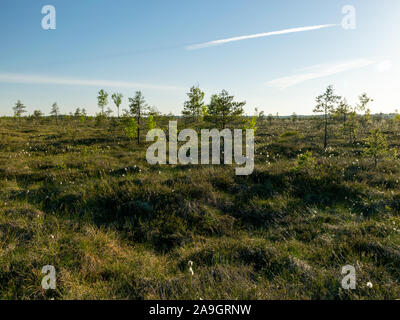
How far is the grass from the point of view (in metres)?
3.37

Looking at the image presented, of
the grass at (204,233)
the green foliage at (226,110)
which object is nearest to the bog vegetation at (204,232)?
the grass at (204,233)

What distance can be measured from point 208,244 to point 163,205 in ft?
8.00

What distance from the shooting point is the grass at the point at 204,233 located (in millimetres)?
3373

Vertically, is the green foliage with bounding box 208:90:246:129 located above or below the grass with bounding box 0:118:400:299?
above

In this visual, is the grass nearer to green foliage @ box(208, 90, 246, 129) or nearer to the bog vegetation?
the bog vegetation

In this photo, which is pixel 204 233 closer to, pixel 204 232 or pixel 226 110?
pixel 204 232

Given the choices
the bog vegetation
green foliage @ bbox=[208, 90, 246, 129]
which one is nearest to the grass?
the bog vegetation

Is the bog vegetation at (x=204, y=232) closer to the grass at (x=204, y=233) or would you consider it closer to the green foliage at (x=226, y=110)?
the grass at (x=204, y=233)

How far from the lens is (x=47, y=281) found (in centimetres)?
335

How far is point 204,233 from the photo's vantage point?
5672 mm

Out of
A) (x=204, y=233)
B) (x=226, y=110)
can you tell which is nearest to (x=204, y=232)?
(x=204, y=233)

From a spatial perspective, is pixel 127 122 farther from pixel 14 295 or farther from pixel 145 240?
pixel 14 295

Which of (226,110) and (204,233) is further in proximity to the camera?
(226,110)
